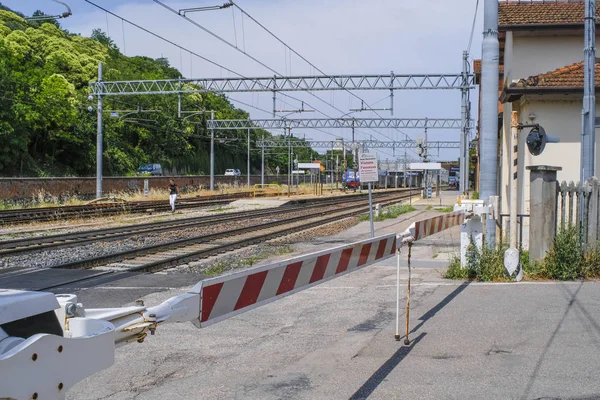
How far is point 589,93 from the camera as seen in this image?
42.7 feet

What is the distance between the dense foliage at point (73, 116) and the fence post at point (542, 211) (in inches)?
1249

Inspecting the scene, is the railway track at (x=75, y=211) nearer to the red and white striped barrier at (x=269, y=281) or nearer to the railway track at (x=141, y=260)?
the railway track at (x=141, y=260)

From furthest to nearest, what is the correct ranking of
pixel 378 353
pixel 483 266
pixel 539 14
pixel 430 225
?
pixel 539 14 < pixel 483 266 < pixel 430 225 < pixel 378 353

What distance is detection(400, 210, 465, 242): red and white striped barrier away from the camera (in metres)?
7.59

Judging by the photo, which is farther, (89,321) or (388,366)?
(388,366)

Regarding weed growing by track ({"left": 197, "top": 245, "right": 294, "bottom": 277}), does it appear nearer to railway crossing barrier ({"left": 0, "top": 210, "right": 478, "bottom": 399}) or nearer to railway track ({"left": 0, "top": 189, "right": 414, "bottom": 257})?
railway track ({"left": 0, "top": 189, "right": 414, "bottom": 257})

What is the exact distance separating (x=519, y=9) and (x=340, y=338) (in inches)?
595

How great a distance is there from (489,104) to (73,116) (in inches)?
1878

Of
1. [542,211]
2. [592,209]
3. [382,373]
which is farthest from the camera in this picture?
[592,209]

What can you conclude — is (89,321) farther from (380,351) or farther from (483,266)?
(483,266)

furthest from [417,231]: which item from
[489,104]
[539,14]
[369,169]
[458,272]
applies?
[539,14]

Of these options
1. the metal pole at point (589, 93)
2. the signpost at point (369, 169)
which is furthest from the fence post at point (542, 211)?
the signpost at point (369, 169)

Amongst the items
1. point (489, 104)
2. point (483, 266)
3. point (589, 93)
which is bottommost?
point (483, 266)

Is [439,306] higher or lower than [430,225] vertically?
lower
